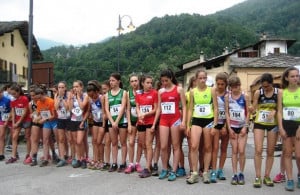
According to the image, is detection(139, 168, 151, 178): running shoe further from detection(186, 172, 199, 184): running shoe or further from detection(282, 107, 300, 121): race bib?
detection(282, 107, 300, 121): race bib

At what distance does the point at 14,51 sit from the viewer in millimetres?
40188

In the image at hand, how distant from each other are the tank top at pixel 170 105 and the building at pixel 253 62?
73.1 feet

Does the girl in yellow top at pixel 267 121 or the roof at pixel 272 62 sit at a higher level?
the roof at pixel 272 62

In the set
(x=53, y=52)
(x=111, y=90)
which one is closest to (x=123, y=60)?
(x=53, y=52)

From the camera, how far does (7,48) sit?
38250 millimetres

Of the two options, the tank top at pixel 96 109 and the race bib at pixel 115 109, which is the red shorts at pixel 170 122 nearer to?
the race bib at pixel 115 109

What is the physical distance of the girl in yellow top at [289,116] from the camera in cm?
685

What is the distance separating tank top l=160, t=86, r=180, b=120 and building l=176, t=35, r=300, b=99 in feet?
73.1

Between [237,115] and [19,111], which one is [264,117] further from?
[19,111]

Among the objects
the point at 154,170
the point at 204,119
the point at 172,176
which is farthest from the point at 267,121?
the point at 154,170

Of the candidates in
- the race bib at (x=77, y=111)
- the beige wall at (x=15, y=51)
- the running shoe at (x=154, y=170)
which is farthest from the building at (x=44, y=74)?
the beige wall at (x=15, y=51)

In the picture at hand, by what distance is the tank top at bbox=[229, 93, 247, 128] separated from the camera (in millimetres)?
7344

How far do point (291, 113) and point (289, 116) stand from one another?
0.06 meters

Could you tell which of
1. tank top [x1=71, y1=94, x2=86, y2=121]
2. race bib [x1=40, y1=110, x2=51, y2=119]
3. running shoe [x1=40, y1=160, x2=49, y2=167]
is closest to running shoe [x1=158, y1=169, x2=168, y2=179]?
tank top [x1=71, y1=94, x2=86, y2=121]
